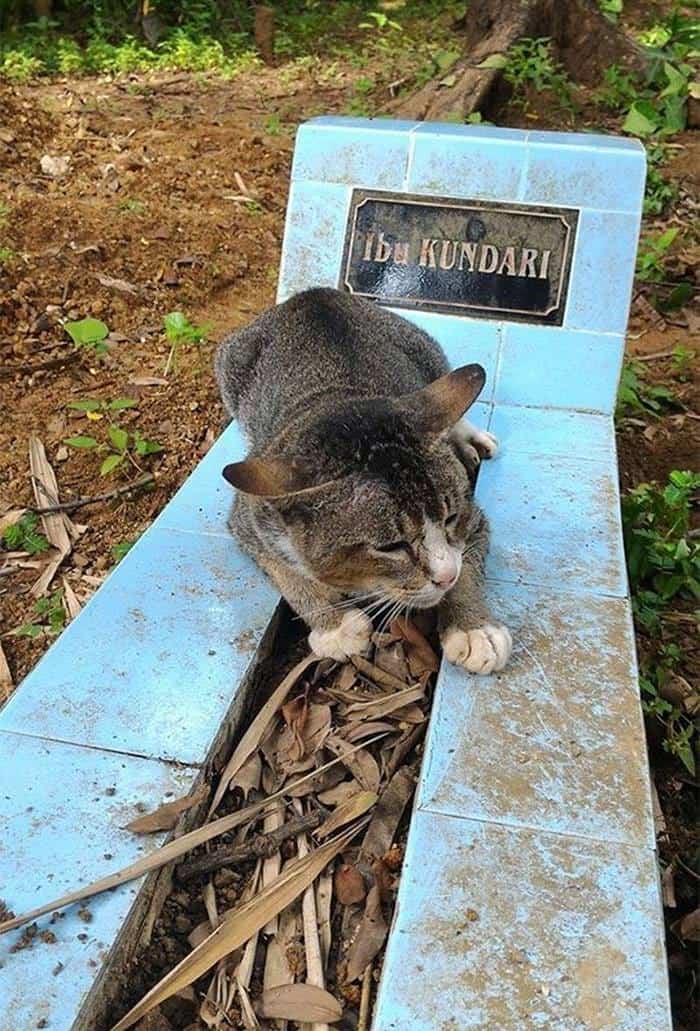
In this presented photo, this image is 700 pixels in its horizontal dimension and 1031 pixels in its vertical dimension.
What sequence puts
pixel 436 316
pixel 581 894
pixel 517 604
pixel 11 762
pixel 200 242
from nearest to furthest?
pixel 581 894 → pixel 11 762 → pixel 517 604 → pixel 436 316 → pixel 200 242

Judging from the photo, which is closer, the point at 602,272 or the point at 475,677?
the point at 475,677

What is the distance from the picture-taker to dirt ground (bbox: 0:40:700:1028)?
473 cm

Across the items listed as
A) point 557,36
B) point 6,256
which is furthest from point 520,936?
point 557,36

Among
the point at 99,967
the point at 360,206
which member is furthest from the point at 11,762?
the point at 360,206

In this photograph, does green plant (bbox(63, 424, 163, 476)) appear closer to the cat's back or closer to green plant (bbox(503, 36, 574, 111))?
the cat's back

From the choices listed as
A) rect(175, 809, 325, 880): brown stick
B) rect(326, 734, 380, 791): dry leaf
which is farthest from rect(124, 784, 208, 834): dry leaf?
rect(326, 734, 380, 791): dry leaf

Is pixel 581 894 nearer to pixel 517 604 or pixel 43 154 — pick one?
pixel 517 604

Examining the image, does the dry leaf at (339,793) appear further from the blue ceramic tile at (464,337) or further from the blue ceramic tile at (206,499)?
the blue ceramic tile at (464,337)

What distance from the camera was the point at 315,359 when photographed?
13.8 feet

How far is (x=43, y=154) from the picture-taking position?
27.5 feet

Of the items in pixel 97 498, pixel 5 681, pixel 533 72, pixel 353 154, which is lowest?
pixel 5 681

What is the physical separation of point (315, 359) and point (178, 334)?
2040mm

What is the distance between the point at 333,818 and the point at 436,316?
3261mm

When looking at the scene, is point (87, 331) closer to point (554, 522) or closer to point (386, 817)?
point (554, 522)
